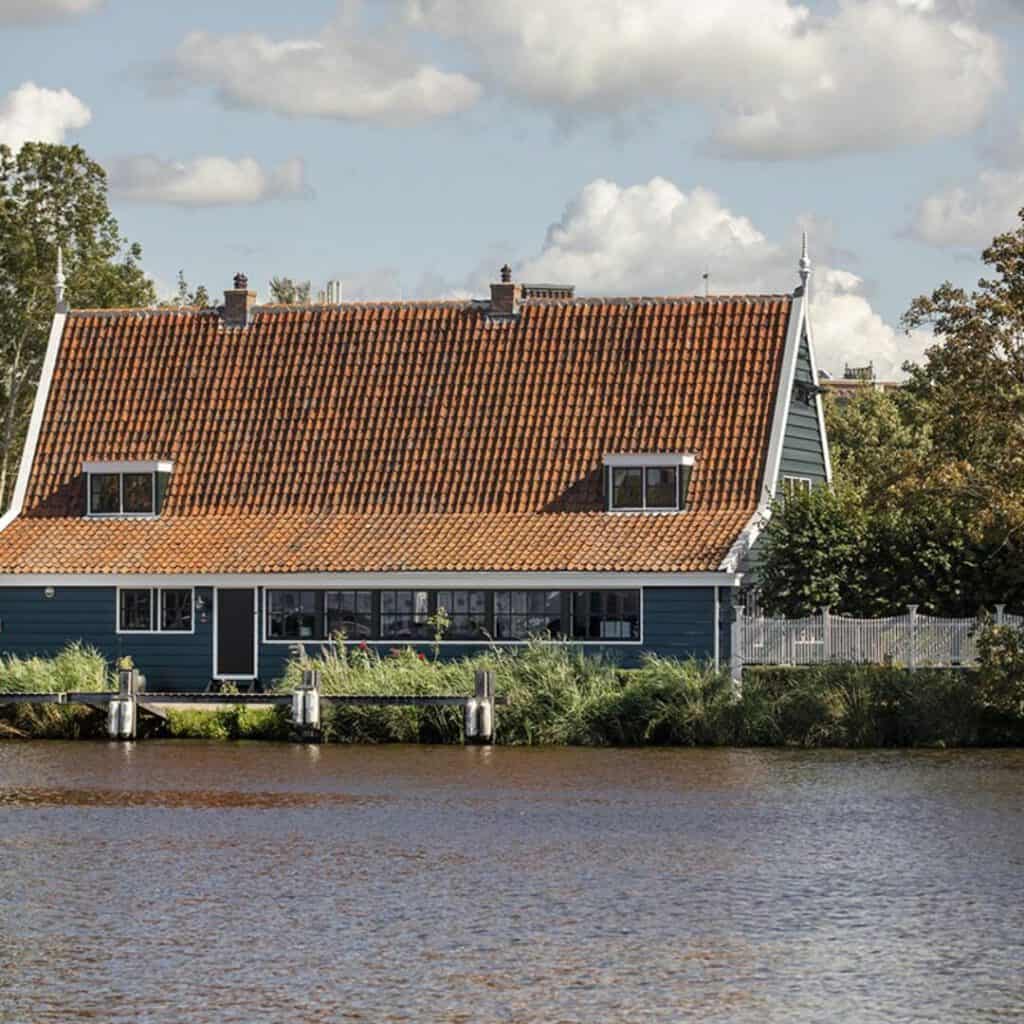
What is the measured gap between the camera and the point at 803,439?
52.4m

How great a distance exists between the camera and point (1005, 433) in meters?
43.0

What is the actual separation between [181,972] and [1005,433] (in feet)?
85.3

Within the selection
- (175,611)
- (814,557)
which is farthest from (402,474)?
(814,557)

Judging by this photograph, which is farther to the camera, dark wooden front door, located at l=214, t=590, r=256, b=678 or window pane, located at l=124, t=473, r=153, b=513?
window pane, located at l=124, t=473, r=153, b=513

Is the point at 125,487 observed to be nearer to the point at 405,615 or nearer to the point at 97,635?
the point at 97,635

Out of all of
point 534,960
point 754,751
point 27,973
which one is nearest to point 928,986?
point 534,960

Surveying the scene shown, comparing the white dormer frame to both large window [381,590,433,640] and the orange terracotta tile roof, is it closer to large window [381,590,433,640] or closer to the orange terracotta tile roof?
the orange terracotta tile roof

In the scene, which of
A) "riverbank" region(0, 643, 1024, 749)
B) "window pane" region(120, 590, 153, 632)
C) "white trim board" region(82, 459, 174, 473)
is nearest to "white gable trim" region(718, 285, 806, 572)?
"riverbank" region(0, 643, 1024, 749)

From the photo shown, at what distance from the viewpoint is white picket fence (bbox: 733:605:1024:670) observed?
43.7 meters

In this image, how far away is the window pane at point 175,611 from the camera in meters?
49.8

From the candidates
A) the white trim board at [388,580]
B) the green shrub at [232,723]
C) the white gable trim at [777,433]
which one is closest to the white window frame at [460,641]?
the white trim board at [388,580]

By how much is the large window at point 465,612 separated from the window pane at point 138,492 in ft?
26.4

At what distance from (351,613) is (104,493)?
7445 millimetres

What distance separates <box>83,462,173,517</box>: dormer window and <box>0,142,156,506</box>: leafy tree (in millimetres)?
14462
